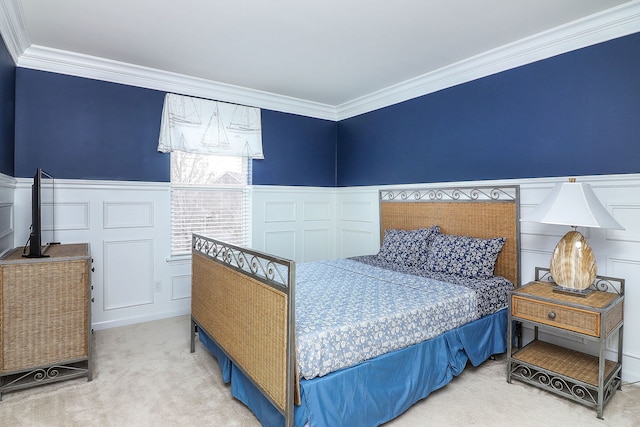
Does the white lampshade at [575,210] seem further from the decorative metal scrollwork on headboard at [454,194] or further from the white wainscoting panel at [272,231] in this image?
the decorative metal scrollwork on headboard at [454,194]

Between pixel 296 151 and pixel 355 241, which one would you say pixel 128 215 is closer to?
pixel 296 151

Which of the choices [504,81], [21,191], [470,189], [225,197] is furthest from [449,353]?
[21,191]

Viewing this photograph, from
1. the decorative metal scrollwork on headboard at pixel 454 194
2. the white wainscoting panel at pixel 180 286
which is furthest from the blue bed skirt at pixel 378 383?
the white wainscoting panel at pixel 180 286

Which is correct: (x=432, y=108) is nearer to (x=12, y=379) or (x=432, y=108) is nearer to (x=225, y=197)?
(x=225, y=197)

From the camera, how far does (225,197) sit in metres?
4.20

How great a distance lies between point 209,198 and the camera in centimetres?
409

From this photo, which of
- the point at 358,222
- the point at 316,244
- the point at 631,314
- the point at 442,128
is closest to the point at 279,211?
the point at 316,244

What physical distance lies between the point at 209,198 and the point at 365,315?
269 centimetres

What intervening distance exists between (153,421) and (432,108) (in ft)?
11.7

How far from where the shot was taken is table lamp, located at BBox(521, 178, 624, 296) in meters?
2.19

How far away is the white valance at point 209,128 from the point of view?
3.70 m

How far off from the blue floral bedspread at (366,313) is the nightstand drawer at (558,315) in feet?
0.97

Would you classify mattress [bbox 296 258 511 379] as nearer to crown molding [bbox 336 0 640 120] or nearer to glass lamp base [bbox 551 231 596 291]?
glass lamp base [bbox 551 231 596 291]

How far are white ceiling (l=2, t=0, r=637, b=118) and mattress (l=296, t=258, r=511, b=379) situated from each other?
76.7 inches
